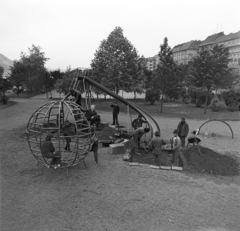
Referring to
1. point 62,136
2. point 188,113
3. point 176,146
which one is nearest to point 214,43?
point 188,113

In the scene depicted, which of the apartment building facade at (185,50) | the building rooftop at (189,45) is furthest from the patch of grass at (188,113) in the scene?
the building rooftop at (189,45)

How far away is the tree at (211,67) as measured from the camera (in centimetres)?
2327

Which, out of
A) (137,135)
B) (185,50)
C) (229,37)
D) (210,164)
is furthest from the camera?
(185,50)

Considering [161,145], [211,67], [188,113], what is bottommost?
[188,113]

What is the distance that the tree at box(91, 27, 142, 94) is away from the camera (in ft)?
94.8

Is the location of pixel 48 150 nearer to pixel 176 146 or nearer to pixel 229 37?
pixel 176 146

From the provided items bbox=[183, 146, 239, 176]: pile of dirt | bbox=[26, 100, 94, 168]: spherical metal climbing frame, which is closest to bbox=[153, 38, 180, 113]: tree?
bbox=[26, 100, 94, 168]: spherical metal climbing frame

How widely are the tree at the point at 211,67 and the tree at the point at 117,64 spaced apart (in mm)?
8458

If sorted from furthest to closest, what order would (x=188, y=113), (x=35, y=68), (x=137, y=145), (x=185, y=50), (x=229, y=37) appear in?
(x=185, y=50) → (x=229, y=37) → (x=35, y=68) → (x=188, y=113) → (x=137, y=145)

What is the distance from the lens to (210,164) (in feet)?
28.2

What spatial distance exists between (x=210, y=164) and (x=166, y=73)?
16.9 meters

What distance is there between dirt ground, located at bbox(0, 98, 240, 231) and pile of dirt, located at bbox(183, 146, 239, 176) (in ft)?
1.33

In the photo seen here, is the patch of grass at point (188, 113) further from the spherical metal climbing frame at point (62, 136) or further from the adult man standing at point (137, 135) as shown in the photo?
the spherical metal climbing frame at point (62, 136)

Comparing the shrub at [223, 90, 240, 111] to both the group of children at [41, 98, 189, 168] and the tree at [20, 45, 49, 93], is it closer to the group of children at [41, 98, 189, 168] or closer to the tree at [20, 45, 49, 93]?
the group of children at [41, 98, 189, 168]
